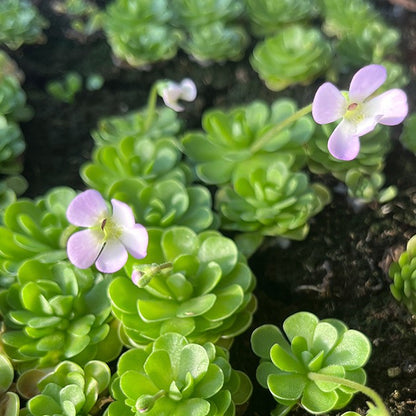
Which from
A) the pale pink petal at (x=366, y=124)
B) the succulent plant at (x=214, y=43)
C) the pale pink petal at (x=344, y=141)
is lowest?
the succulent plant at (x=214, y=43)

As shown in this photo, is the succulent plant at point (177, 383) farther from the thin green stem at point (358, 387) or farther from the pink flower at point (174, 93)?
the pink flower at point (174, 93)

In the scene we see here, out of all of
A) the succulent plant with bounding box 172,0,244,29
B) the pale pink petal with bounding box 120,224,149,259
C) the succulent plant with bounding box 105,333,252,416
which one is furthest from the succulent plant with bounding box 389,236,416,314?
the succulent plant with bounding box 172,0,244,29

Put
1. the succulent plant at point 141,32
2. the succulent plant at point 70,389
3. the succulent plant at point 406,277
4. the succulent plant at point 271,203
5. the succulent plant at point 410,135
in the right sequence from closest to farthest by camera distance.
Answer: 1. the succulent plant at point 70,389
2. the succulent plant at point 406,277
3. the succulent plant at point 271,203
4. the succulent plant at point 410,135
5. the succulent plant at point 141,32

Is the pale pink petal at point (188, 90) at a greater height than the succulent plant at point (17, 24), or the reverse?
the pale pink petal at point (188, 90)

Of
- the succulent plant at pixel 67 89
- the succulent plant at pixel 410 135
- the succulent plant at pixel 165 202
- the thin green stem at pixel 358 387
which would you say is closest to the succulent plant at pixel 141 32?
the succulent plant at pixel 67 89

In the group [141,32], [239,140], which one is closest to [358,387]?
[239,140]

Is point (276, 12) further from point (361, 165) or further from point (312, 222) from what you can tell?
point (312, 222)
